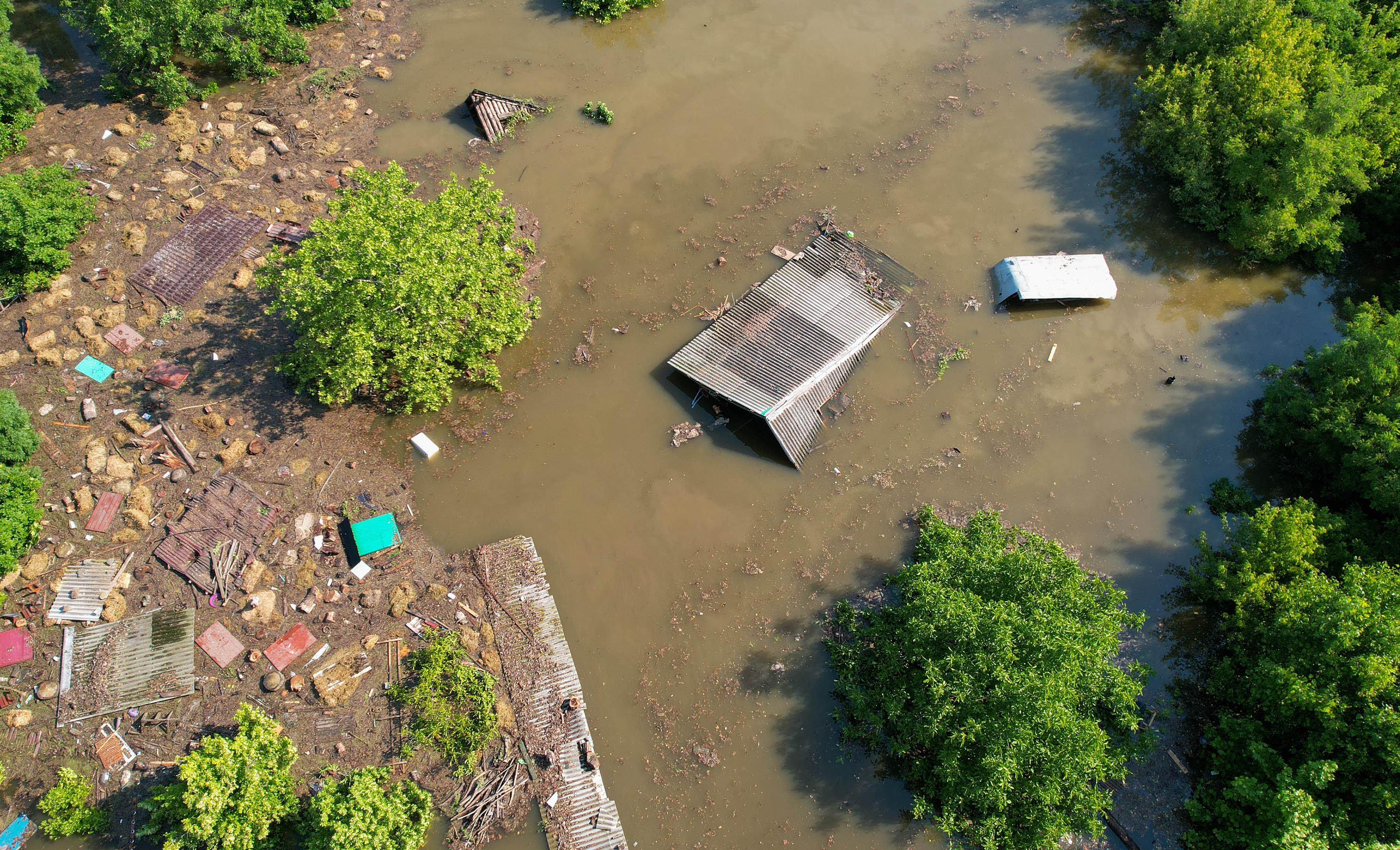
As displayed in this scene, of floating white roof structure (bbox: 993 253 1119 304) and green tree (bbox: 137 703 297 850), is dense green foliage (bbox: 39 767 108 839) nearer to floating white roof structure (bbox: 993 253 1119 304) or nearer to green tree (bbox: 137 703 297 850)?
green tree (bbox: 137 703 297 850)

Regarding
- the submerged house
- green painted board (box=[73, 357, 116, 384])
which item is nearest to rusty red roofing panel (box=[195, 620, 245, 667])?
green painted board (box=[73, 357, 116, 384])

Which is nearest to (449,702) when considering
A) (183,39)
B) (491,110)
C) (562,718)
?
(562,718)

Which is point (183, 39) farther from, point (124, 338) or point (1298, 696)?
point (1298, 696)

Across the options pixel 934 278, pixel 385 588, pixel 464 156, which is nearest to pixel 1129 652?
pixel 934 278

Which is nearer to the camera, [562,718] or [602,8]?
[562,718]

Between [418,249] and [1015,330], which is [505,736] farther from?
[1015,330]
